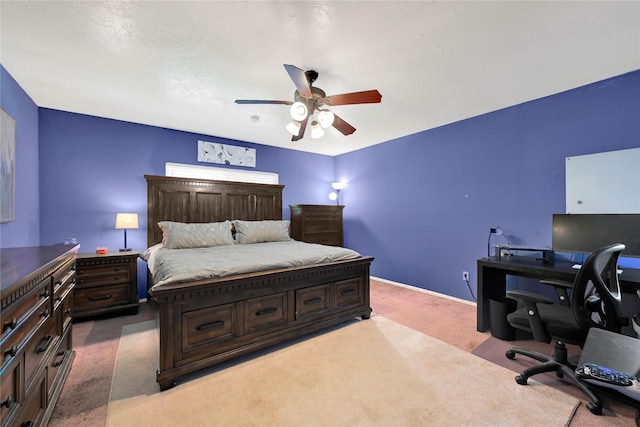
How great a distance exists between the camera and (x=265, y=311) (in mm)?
2338

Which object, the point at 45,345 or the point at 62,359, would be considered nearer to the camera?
the point at 45,345

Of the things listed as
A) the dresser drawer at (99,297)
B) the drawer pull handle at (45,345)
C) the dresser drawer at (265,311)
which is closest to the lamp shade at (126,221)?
the dresser drawer at (99,297)

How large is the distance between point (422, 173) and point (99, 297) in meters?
4.43

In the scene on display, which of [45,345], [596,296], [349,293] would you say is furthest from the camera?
[349,293]

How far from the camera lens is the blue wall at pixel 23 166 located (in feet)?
7.64

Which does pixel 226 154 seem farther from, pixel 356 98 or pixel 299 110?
pixel 356 98

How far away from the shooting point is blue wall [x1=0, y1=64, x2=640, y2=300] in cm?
262

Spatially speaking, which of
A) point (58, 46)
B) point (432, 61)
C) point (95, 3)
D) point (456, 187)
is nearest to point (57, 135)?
point (58, 46)

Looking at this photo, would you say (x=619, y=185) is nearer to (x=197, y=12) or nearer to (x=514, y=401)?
(x=514, y=401)

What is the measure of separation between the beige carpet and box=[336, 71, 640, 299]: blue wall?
1.67 metres

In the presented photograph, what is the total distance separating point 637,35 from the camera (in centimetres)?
188

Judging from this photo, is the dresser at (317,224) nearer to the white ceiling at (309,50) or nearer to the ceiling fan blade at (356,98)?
the white ceiling at (309,50)

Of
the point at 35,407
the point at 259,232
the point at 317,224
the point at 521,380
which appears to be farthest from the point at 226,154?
the point at 521,380

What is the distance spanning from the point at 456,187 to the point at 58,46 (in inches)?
168
